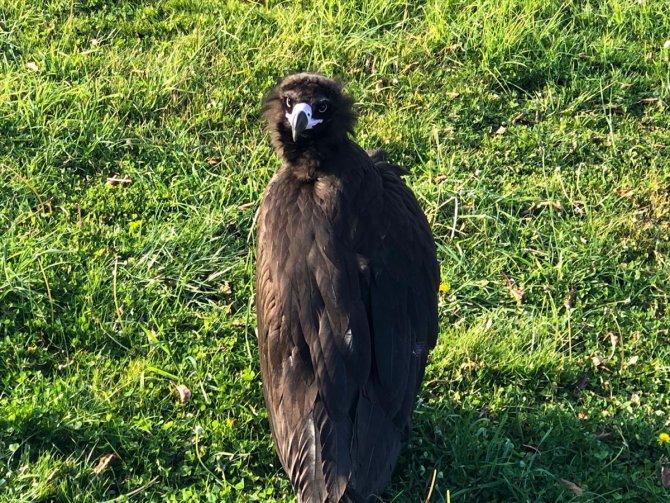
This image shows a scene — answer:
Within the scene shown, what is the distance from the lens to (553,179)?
242 inches

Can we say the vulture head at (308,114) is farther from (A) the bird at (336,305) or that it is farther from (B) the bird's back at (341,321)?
(B) the bird's back at (341,321)

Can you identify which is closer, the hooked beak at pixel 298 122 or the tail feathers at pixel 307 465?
the tail feathers at pixel 307 465

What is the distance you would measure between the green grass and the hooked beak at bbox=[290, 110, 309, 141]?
4.05ft

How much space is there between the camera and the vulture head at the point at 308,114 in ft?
15.0

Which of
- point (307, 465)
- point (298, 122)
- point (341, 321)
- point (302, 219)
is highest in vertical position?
point (298, 122)

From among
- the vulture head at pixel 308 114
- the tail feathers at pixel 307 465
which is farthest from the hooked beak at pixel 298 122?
the tail feathers at pixel 307 465

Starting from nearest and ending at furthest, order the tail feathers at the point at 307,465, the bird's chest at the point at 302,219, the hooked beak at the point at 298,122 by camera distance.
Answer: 1. the tail feathers at the point at 307,465
2. the bird's chest at the point at 302,219
3. the hooked beak at the point at 298,122

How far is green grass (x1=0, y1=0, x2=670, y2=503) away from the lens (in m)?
A: 4.57

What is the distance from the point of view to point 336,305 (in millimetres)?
4098

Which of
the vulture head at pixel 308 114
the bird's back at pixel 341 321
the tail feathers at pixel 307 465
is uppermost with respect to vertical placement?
the vulture head at pixel 308 114

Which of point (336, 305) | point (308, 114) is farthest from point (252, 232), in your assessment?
point (336, 305)

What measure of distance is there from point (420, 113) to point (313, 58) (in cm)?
95

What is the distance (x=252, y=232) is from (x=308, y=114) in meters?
1.32

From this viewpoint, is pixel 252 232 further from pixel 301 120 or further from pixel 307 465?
pixel 307 465
